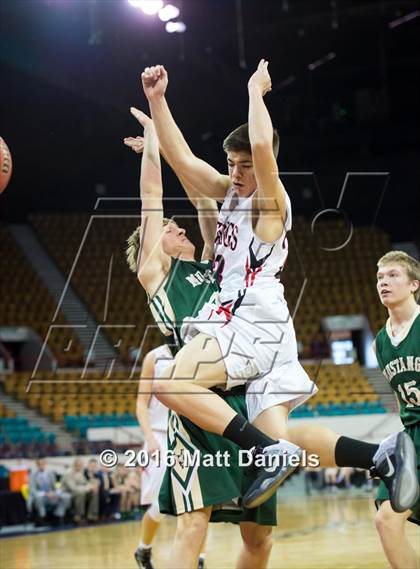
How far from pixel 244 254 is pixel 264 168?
47 centimetres

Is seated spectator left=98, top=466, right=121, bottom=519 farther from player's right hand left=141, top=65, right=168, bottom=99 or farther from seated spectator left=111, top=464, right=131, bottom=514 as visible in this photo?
player's right hand left=141, top=65, right=168, bottom=99

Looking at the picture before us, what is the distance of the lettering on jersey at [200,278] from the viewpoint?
4.46m

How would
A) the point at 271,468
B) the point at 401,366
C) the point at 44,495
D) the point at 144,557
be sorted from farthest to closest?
the point at 44,495 → the point at 144,557 → the point at 401,366 → the point at 271,468

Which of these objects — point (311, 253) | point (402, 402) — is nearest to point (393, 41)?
point (311, 253)

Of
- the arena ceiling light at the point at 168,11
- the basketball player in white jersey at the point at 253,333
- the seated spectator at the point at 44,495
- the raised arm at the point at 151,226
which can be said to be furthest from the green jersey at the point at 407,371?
the seated spectator at the point at 44,495

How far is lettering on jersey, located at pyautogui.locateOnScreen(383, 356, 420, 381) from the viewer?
471 cm

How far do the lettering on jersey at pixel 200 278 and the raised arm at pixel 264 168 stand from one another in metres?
0.53

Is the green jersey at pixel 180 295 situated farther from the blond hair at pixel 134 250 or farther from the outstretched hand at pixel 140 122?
the outstretched hand at pixel 140 122

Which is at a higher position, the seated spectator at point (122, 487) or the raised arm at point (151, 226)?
the raised arm at point (151, 226)

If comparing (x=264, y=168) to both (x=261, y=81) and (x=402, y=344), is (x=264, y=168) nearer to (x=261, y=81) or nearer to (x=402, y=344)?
(x=261, y=81)

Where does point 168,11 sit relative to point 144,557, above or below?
above

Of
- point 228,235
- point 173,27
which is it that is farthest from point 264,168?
point 173,27

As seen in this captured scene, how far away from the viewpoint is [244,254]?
4.11 m

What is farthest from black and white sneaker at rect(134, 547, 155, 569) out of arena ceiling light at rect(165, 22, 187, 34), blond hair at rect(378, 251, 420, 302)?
arena ceiling light at rect(165, 22, 187, 34)
